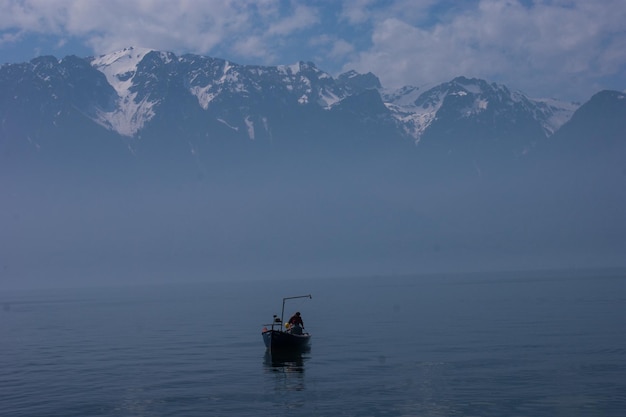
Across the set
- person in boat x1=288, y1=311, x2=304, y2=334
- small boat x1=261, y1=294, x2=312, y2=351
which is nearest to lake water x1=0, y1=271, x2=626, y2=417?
small boat x1=261, y1=294, x2=312, y2=351

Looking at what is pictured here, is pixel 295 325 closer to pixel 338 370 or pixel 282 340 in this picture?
pixel 282 340

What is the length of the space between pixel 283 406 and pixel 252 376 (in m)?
11.8

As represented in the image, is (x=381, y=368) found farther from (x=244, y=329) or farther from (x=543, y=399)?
(x=244, y=329)

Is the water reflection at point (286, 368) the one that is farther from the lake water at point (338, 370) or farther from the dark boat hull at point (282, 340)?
the dark boat hull at point (282, 340)

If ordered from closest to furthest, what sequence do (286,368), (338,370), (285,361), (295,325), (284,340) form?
(338,370) → (286,368) → (285,361) → (284,340) → (295,325)

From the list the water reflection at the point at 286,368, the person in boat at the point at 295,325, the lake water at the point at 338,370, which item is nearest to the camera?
the lake water at the point at 338,370

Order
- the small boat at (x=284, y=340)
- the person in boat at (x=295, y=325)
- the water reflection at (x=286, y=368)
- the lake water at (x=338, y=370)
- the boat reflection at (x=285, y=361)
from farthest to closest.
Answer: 1. the person in boat at (x=295, y=325)
2. the small boat at (x=284, y=340)
3. the boat reflection at (x=285, y=361)
4. the water reflection at (x=286, y=368)
5. the lake water at (x=338, y=370)

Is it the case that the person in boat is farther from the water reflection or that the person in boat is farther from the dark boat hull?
the water reflection

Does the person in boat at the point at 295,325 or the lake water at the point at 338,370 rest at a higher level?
the person in boat at the point at 295,325

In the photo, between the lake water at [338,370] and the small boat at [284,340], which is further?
the small boat at [284,340]

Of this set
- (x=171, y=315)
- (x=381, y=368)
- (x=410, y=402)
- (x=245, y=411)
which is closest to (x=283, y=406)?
(x=245, y=411)

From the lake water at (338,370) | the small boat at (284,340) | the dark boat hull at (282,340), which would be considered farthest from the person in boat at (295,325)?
the lake water at (338,370)

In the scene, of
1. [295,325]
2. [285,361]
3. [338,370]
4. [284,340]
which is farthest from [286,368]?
[295,325]

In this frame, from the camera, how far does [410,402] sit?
163 feet
